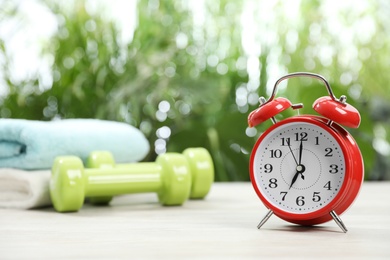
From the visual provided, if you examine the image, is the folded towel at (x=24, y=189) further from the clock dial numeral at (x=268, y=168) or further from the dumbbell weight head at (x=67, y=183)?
the clock dial numeral at (x=268, y=168)

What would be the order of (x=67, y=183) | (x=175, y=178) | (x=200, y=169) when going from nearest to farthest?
(x=67, y=183) → (x=175, y=178) → (x=200, y=169)

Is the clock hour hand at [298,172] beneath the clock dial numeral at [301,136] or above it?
beneath

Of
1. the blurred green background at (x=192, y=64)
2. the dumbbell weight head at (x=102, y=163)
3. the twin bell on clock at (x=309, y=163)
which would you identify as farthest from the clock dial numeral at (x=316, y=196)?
the blurred green background at (x=192, y=64)

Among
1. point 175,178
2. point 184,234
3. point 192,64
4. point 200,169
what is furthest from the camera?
point 192,64

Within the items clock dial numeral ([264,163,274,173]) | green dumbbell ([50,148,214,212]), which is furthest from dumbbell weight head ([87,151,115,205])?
clock dial numeral ([264,163,274,173])

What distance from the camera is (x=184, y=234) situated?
1.00 m

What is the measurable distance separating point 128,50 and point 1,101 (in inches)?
18.8

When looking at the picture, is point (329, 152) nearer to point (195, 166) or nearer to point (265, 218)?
point (265, 218)

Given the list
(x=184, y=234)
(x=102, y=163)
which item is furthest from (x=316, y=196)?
(x=102, y=163)

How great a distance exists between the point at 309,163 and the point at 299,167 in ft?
0.06

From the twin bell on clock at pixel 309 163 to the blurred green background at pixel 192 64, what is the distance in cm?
120

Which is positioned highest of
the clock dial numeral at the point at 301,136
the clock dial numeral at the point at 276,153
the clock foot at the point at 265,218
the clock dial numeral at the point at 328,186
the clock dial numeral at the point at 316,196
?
the clock dial numeral at the point at 301,136

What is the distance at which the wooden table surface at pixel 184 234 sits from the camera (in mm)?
824

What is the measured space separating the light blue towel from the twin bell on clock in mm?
506
